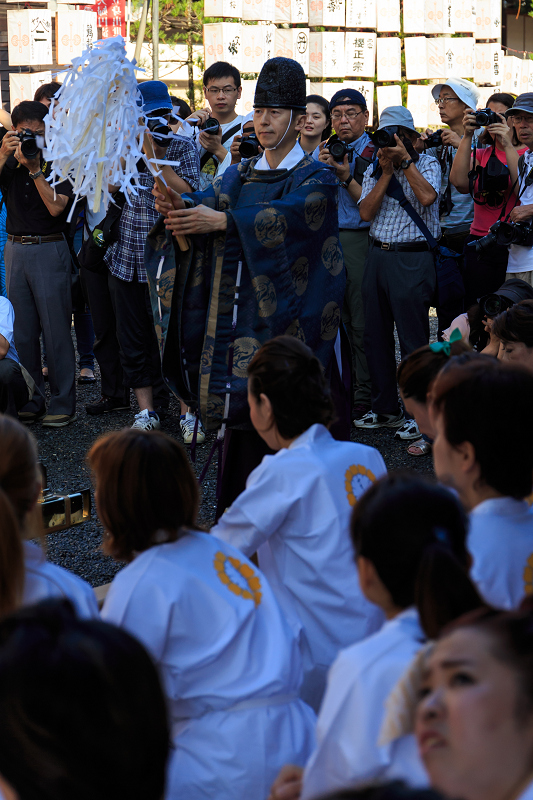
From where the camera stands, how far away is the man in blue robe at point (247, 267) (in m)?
3.01

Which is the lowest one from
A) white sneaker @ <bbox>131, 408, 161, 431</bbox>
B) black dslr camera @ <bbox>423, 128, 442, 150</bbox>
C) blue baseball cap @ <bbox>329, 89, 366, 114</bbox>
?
white sneaker @ <bbox>131, 408, 161, 431</bbox>

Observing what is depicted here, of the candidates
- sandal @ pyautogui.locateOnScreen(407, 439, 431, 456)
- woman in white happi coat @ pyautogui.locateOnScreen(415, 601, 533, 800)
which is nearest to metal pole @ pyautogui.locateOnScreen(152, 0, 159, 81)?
sandal @ pyautogui.locateOnScreen(407, 439, 431, 456)

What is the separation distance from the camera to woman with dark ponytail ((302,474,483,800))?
3.94 feet

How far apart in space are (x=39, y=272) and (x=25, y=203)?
0.41 meters

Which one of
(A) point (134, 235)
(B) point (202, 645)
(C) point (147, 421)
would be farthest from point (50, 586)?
(A) point (134, 235)

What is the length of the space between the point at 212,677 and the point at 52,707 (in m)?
0.80

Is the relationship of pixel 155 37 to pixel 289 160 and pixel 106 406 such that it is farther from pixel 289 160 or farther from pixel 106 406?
pixel 289 160

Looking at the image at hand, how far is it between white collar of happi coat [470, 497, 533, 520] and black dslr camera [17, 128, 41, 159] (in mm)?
3834

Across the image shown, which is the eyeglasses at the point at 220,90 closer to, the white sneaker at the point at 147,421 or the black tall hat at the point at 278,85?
the white sneaker at the point at 147,421

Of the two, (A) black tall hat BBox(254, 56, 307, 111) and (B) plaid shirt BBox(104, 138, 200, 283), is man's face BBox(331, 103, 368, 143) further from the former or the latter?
(A) black tall hat BBox(254, 56, 307, 111)

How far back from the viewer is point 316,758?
127cm

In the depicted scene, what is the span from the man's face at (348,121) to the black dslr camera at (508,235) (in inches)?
43.8

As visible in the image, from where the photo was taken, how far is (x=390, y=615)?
140cm

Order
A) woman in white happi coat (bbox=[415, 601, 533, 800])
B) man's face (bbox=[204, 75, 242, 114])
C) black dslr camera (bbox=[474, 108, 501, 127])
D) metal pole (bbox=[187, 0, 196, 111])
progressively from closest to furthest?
1. woman in white happi coat (bbox=[415, 601, 533, 800])
2. black dslr camera (bbox=[474, 108, 501, 127])
3. man's face (bbox=[204, 75, 242, 114])
4. metal pole (bbox=[187, 0, 196, 111])
